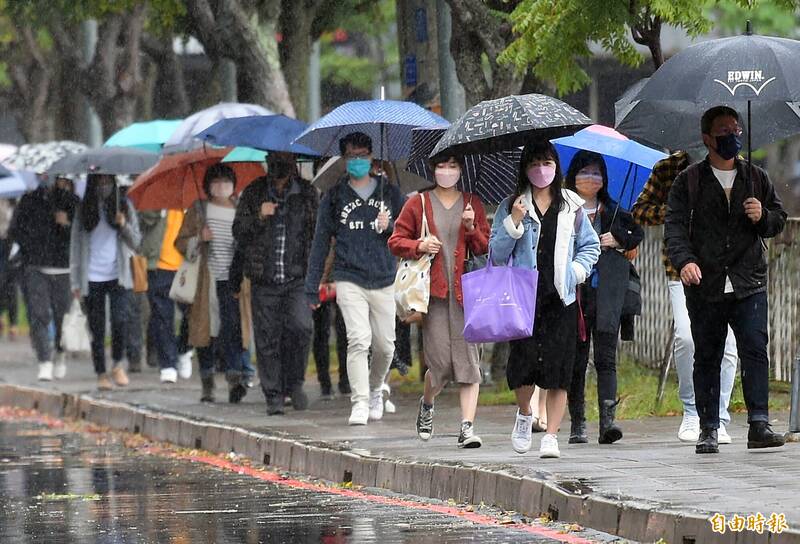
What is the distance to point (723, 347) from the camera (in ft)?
34.3

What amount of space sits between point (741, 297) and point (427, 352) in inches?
87.7

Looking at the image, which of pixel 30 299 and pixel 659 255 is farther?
pixel 30 299

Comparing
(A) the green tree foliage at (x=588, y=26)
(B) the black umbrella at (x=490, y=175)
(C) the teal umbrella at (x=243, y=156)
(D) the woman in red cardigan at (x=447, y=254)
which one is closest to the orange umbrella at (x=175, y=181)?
(C) the teal umbrella at (x=243, y=156)

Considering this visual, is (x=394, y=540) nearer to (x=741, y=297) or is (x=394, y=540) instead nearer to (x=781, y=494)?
(x=781, y=494)

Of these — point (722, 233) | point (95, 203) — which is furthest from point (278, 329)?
point (722, 233)

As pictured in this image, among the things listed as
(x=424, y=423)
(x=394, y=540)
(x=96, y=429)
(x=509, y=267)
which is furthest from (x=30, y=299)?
(x=394, y=540)

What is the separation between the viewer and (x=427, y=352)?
11.6 metres

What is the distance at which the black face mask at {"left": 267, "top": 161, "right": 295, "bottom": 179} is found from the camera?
581 inches

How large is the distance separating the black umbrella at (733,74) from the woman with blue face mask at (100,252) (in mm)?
8828

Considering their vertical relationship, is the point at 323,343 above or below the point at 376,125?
below

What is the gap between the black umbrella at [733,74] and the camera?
10.1m

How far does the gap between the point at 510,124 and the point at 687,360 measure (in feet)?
6.07

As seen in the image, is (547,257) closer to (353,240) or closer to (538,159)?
(538,159)

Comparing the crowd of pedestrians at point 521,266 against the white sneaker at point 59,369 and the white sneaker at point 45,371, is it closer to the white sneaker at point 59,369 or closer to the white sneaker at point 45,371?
the white sneaker at point 45,371
